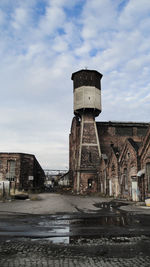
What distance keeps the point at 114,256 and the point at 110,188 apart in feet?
82.1

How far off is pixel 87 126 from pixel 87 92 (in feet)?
18.6

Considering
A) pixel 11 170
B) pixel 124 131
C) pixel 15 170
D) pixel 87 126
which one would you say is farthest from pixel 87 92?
pixel 11 170

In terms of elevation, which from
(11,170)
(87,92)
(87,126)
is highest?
(87,92)

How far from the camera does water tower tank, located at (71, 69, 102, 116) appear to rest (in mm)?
37031

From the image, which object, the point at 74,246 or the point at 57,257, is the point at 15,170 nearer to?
the point at 74,246

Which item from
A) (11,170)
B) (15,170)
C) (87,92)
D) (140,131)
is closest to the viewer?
(87,92)

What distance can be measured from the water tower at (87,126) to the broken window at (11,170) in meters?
10.4

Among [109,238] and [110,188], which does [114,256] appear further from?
[110,188]

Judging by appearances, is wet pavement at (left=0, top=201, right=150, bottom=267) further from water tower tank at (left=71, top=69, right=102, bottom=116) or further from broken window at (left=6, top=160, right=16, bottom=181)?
broken window at (left=6, top=160, right=16, bottom=181)

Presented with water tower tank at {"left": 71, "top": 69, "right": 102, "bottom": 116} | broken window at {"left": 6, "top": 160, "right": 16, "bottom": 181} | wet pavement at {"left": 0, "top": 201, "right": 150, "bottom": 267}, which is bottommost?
wet pavement at {"left": 0, "top": 201, "right": 150, "bottom": 267}

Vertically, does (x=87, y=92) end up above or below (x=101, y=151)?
above

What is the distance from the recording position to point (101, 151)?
3878 centimetres

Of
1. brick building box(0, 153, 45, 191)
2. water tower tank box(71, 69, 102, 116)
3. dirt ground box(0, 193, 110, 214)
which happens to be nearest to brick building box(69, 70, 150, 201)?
water tower tank box(71, 69, 102, 116)

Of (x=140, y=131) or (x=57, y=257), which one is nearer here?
(x=57, y=257)
